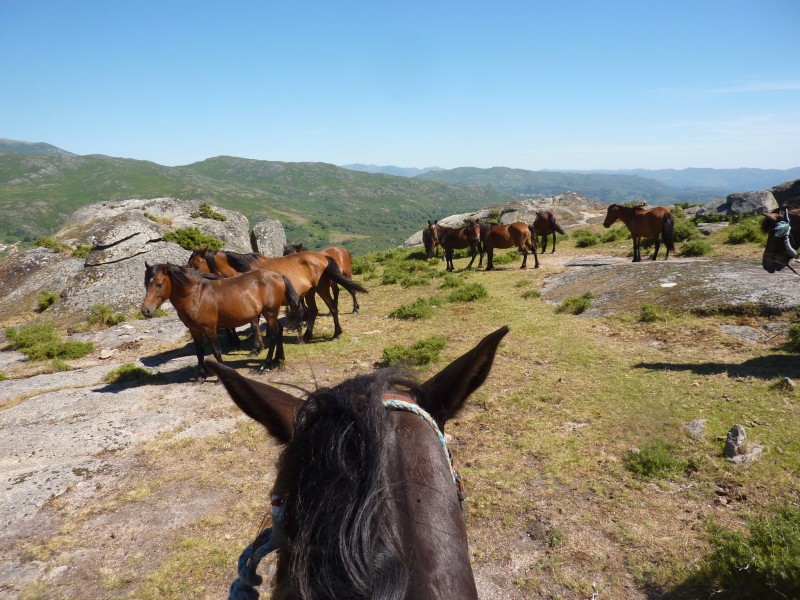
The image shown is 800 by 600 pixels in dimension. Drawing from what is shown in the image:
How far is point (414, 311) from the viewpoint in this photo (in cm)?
1092

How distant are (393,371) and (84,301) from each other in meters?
14.5

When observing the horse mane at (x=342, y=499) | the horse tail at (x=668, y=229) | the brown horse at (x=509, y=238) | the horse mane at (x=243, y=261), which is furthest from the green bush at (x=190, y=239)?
the horse tail at (x=668, y=229)

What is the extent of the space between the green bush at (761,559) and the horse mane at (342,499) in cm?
333

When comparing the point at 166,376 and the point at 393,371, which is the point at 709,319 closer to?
the point at 393,371

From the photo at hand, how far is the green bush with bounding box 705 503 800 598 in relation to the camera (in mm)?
2807

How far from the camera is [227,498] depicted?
181 inches

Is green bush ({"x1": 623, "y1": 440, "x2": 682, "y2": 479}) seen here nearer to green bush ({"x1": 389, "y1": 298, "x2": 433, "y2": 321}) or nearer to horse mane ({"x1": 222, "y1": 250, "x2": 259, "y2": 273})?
green bush ({"x1": 389, "y1": 298, "x2": 433, "y2": 321})

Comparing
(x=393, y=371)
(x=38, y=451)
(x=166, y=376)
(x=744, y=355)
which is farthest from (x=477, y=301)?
(x=393, y=371)

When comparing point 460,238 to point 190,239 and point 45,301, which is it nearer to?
point 190,239

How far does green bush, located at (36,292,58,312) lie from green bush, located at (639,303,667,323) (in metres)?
16.4

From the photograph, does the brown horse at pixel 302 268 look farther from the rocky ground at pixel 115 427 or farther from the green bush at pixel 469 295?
the green bush at pixel 469 295

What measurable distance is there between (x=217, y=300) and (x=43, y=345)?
508cm

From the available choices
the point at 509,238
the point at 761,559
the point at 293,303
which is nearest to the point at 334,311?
the point at 293,303

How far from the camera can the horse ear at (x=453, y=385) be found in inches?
62.4
